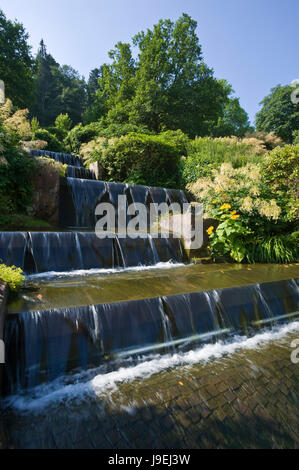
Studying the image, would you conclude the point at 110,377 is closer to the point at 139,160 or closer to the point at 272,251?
the point at 272,251

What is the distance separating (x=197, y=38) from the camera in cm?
2695

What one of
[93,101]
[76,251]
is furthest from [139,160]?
[93,101]

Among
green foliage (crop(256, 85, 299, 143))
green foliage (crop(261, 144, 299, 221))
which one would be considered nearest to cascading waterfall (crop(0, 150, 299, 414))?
green foliage (crop(261, 144, 299, 221))

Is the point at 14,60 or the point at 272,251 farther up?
the point at 14,60

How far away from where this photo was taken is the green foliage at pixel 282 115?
36500mm

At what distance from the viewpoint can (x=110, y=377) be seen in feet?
8.93

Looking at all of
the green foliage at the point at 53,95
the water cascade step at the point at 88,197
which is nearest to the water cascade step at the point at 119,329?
the water cascade step at the point at 88,197

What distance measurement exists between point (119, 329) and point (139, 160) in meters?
10.8

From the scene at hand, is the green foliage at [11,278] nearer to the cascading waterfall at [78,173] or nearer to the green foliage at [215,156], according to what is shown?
the cascading waterfall at [78,173]

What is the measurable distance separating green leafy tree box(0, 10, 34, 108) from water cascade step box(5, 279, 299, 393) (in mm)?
32703

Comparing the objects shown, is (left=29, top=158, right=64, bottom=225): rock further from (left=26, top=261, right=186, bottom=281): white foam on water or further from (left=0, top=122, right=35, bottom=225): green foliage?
(left=26, top=261, right=186, bottom=281): white foam on water

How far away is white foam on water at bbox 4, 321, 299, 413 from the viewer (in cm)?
234

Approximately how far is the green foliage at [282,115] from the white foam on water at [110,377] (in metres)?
40.3

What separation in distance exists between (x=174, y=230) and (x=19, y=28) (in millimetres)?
33913
